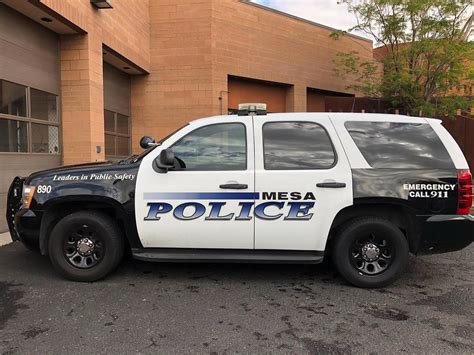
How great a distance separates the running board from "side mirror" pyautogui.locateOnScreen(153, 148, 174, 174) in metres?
0.89

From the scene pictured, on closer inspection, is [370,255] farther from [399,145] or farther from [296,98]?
[296,98]

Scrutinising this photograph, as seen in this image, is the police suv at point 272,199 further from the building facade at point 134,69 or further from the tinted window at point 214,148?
the building facade at point 134,69

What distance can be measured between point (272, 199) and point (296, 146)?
0.66m

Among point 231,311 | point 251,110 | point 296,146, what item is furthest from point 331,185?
point 231,311

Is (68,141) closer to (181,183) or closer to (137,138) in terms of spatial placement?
(137,138)

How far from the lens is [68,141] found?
32.2 ft

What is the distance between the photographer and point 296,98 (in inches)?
630

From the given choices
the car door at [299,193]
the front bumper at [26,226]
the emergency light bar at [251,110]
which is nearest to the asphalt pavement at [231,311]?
the front bumper at [26,226]

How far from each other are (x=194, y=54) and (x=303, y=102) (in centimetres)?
469

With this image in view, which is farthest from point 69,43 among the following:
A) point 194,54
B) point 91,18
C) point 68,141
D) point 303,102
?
point 303,102

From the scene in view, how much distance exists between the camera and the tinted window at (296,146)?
15.4 ft

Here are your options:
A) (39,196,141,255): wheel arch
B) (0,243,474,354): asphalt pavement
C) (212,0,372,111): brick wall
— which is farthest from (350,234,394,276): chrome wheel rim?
(212,0,372,111): brick wall

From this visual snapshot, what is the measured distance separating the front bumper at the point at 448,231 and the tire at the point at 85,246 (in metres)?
3.34

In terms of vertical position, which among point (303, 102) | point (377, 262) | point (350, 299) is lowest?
point (350, 299)
